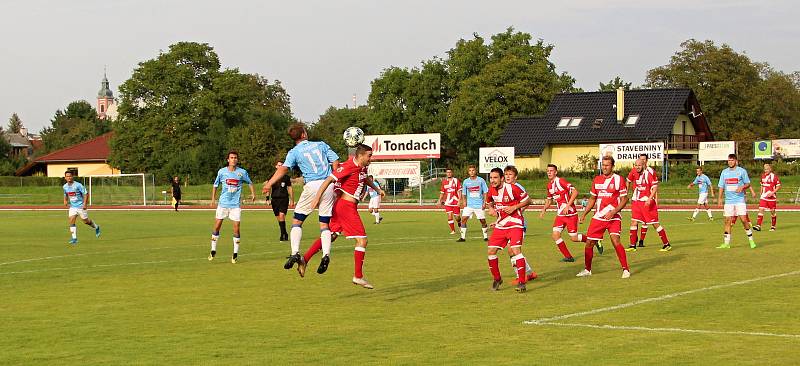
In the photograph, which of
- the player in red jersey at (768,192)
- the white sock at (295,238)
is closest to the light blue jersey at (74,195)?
the white sock at (295,238)

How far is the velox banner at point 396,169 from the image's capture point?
66188 millimetres

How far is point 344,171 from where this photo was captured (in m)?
14.4

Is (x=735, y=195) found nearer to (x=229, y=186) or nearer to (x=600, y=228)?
(x=600, y=228)

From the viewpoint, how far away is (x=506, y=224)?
609 inches

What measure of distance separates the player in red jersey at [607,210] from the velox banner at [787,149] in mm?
57645

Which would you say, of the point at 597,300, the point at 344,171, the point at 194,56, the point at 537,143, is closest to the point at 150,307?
the point at 344,171

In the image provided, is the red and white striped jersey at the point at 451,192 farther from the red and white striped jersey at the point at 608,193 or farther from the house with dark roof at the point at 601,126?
the house with dark roof at the point at 601,126

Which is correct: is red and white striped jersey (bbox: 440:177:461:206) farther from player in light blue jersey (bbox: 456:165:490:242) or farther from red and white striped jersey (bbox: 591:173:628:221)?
red and white striped jersey (bbox: 591:173:628:221)

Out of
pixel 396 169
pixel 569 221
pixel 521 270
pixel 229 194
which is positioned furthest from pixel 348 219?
pixel 396 169

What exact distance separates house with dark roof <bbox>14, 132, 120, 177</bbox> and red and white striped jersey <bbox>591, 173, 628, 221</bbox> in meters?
105

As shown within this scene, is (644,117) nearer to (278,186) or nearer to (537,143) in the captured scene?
(537,143)

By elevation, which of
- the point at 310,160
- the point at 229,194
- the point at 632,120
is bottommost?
the point at 229,194

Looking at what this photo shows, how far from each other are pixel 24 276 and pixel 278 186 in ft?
35.0

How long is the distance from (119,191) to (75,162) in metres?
46.2
